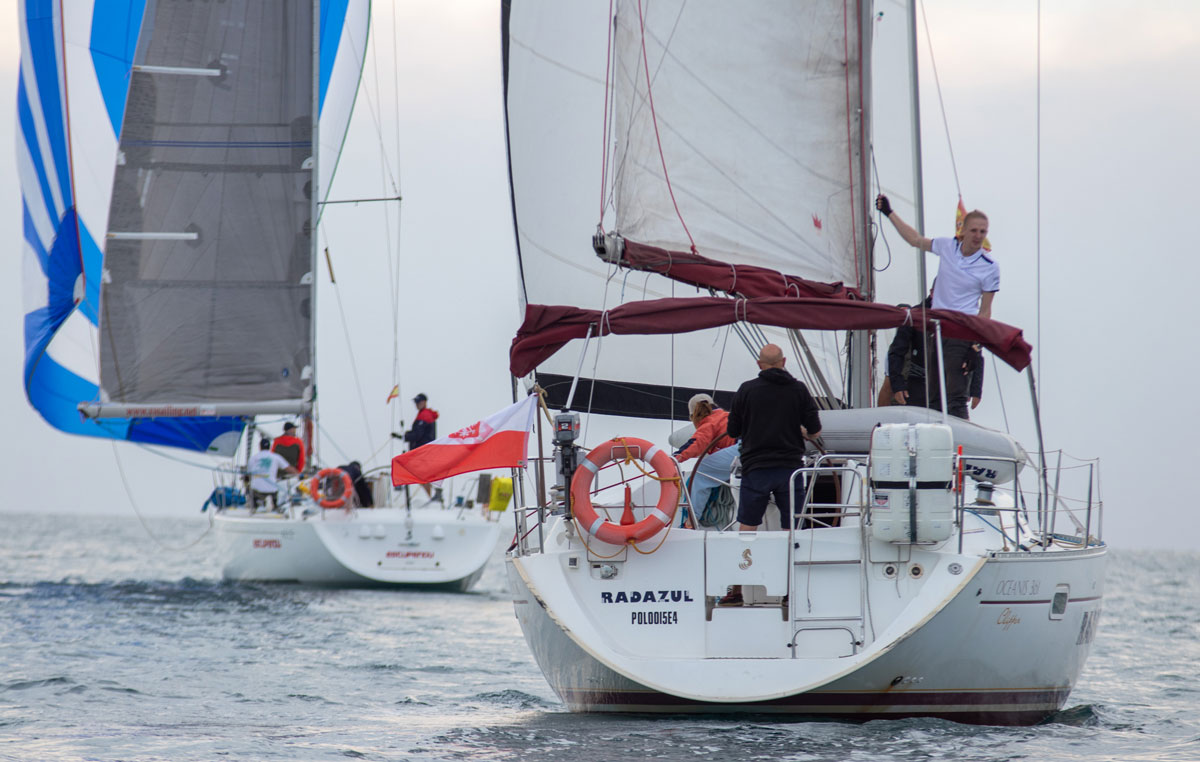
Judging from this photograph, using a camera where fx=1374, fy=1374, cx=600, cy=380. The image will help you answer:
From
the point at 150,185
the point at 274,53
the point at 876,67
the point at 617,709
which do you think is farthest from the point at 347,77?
the point at 617,709

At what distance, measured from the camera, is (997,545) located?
7562mm

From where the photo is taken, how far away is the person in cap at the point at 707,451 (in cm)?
834

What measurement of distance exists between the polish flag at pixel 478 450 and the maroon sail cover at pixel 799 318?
72 centimetres

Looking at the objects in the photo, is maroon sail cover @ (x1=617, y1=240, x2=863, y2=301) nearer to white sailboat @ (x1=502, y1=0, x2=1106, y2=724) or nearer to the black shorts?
white sailboat @ (x1=502, y1=0, x2=1106, y2=724)

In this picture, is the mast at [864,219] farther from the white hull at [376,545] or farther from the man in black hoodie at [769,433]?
the white hull at [376,545]

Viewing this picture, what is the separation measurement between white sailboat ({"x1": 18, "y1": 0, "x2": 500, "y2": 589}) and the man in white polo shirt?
9676 mm

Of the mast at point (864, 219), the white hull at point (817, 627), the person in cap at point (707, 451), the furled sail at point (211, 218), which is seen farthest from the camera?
the furled sail at point (211, 218)

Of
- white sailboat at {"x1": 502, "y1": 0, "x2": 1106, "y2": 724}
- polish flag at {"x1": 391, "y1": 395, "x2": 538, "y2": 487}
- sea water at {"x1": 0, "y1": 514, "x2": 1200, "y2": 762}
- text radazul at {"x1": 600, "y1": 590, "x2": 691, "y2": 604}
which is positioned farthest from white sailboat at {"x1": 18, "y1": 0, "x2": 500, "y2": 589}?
text radazul at {"x1": 600, "y1": 590, "x2": 691, "y2": 604}

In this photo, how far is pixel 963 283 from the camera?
9023mm

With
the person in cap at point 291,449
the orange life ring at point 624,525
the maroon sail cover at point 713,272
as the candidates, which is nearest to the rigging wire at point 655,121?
the maroon sail cover at point 713,272

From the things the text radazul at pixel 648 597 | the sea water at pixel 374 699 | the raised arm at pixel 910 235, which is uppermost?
the raised arm at pixel 910 235

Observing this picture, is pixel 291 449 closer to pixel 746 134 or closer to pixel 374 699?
pixel 374 699

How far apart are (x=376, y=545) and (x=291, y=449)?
12.2 ft

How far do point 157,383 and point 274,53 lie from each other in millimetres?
4422
